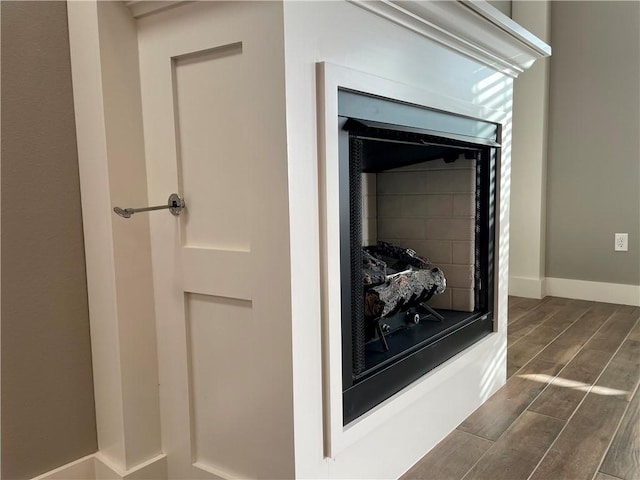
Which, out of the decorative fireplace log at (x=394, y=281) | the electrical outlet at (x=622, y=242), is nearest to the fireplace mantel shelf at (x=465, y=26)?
the decorative fireplace log at (x=394, y=281)

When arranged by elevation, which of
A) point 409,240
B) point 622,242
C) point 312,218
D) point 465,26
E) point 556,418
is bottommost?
point 556,418

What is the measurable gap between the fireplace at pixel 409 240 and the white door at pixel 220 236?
0.21m

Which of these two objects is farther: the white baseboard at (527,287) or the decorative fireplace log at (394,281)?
the white baseboard at (527,287)

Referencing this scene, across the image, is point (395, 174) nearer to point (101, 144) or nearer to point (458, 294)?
point (458, 294)

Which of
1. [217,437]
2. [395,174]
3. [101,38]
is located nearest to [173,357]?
[217,437]

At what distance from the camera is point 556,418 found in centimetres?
182

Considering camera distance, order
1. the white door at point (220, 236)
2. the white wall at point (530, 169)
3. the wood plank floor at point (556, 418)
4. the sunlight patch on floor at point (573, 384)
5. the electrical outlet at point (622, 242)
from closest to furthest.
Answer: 1. the white door at point (220, 236)
2. the wood plank floor at point (556, 418)
3. the sunlight patch on floor at point (573, 384)
4. the electrical outlet at point (622, 242)
5. the white wall at point (530, 169)

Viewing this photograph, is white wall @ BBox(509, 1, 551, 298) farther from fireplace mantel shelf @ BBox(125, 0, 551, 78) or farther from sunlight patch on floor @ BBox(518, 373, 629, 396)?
fireplace mantel shelf @ BBox(125, 0, 551, 78)

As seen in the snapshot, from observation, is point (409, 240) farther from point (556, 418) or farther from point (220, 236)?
point (220, 236)

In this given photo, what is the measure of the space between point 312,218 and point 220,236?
236 mm

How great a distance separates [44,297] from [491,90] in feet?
5.34

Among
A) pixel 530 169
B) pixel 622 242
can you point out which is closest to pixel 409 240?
pixel 530 169

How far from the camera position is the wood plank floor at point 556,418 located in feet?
4.98

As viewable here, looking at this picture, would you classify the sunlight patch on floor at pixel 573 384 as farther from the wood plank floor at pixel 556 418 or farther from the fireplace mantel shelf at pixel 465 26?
the fireplace mantel shelf at pixel 465 26
